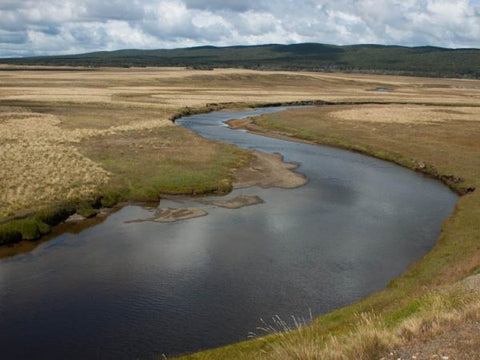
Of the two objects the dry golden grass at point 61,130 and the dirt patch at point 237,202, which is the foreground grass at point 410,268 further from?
the dirt patch at point 237,202

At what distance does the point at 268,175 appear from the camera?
47125mm

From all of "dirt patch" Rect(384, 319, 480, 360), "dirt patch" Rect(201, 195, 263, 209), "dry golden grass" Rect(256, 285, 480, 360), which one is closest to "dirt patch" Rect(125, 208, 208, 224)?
"dirt patch" Rect(201, 195, 263, 209)

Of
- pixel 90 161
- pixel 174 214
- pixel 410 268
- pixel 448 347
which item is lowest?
pixel 174 214

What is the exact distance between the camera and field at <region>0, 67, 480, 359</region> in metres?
14.7

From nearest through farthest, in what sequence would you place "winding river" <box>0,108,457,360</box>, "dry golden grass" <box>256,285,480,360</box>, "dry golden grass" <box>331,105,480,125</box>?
"dry golden grass" <box>256,285,480,360</box> < "winding river" <box>0,108,457,360</box> < "dry golden grass" <box>331,105,480,125</box>

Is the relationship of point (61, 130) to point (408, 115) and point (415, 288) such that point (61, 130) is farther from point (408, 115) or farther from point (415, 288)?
point (408, 115)

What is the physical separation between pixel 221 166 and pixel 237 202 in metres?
10.8

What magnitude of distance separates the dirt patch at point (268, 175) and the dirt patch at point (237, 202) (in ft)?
11.9

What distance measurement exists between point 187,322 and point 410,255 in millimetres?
14302

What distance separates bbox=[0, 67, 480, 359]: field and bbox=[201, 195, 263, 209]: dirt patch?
9.48ft

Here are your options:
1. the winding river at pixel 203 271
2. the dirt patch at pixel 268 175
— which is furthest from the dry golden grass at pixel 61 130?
the dirt patch at pixel 268 175

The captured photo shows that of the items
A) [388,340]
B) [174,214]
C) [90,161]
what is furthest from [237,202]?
[388,340]

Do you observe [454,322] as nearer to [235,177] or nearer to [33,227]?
[33,227]

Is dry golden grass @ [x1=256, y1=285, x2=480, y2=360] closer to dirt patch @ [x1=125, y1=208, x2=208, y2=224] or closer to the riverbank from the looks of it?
dirt patch @ [x1=125, y1=208, x2=208, y2=224]
